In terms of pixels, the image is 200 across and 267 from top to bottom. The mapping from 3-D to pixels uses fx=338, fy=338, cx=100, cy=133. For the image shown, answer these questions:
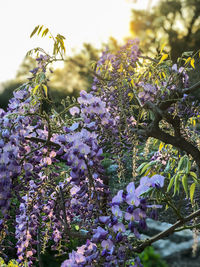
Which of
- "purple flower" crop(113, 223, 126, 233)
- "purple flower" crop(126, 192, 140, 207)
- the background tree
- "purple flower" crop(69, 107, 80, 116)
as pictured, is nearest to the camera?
"purple flower" crop(126, 192, 140, 207)

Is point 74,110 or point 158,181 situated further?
point 74,110

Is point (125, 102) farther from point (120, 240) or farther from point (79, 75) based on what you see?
point (79, 75)

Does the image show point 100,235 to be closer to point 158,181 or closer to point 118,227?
point 118,227

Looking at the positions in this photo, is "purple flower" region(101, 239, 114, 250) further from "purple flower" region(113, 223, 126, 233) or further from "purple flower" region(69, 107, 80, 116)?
"purple flower" region(69, 107, 80, 116)

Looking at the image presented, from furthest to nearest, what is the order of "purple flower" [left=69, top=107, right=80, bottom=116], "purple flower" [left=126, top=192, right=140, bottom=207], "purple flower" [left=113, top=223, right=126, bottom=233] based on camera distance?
"purple flower" [left=69, top=107, right=80, bottom=116]
"purple flower" [left=113, top=223, right=126, bottom=233]
"purple flower" [left=126, top=192, right=140, bottom=207]

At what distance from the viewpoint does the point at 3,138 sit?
1364mm

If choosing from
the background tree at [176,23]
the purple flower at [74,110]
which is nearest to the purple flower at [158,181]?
the purple flower at [74,110]

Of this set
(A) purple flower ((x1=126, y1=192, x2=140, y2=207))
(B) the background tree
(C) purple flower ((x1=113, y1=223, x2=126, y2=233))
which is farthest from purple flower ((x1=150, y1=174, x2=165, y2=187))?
(B) the background tree

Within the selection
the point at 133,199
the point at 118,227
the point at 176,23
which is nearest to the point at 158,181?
the point at 133,199

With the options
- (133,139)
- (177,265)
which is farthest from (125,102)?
(177,265)

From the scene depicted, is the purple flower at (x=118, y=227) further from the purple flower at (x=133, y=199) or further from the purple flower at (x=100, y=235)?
the purple flower at (x=133, y=199)

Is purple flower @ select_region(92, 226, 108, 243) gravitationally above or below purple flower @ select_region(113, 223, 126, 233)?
below

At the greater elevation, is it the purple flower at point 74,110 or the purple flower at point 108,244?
the purple flower at point 74,110

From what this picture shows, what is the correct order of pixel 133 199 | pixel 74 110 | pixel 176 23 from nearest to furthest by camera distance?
pixel 133 199 < pixel 74 110 < pixel 176 23
